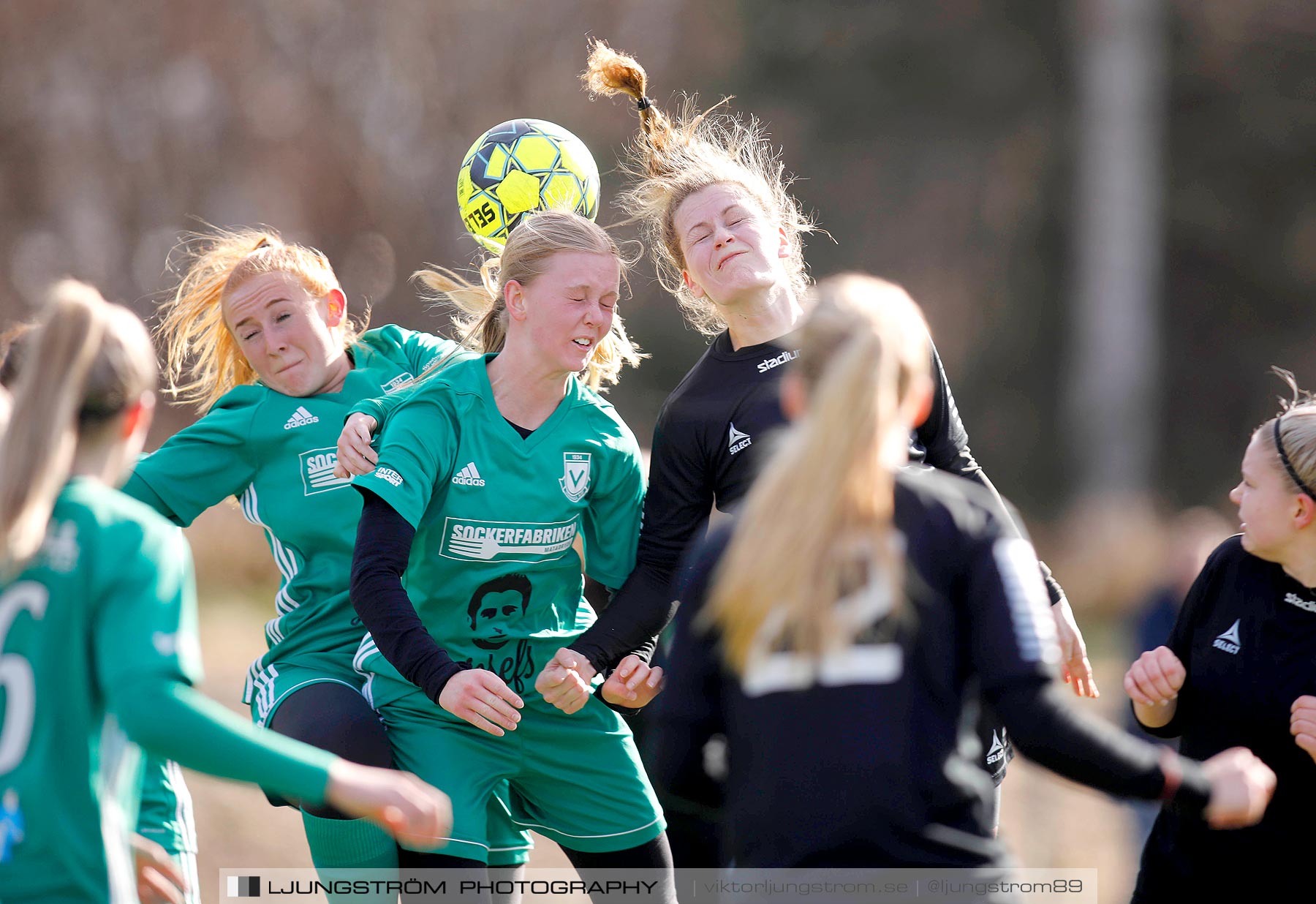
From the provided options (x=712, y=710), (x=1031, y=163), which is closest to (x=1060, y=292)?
(x=1031, y=163)

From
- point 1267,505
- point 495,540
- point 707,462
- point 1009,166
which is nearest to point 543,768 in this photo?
point 495,540

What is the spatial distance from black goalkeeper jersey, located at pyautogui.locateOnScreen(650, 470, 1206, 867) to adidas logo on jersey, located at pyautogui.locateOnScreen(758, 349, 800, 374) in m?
1.26

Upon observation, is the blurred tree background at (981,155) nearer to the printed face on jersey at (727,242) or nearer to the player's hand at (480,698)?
the printed face on jersey at (727,242)

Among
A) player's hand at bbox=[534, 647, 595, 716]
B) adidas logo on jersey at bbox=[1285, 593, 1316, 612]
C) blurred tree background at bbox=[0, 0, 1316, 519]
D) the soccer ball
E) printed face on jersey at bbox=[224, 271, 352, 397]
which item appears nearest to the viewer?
adidas logo on jersey at bbox=[1285, 593, 1316, 612]

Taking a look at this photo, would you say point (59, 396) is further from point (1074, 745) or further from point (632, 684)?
point (1074, 745)

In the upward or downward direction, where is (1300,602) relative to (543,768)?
upward

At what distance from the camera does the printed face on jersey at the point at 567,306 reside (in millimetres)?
3553

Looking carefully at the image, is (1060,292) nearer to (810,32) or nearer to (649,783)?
(810,32)

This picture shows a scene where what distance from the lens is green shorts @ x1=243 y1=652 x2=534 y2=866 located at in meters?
3.61

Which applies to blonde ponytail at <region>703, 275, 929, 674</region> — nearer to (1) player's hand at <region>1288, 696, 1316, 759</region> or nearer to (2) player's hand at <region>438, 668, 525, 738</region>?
(2) player's hand at <region>438, 668, 525, 738</region>

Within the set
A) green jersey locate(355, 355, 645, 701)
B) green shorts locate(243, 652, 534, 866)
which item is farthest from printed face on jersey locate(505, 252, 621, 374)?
green shorts locate(243, 652, 534, 866)

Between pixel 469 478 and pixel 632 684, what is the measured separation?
662 mm

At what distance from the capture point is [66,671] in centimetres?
239

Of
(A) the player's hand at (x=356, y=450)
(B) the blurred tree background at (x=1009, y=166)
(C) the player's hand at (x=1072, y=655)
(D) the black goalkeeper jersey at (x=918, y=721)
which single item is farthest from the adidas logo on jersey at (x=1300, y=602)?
(B) the blurred tree background at (x=1009, y=166)
